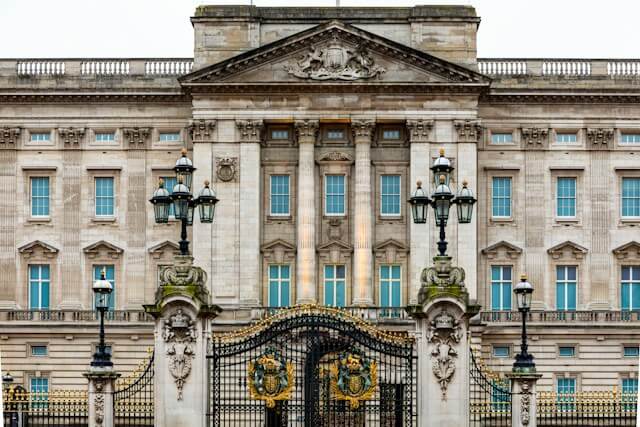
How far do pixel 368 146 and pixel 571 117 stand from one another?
10.6m

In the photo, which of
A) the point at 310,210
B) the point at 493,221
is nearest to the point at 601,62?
the point at 493,221

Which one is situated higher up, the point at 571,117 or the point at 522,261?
the point at 571,117

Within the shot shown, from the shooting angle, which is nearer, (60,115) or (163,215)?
(163,215)

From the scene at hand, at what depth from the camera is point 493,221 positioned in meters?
83.4

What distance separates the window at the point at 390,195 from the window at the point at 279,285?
18.3ft

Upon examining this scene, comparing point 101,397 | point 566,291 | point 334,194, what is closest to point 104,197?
point 334,194

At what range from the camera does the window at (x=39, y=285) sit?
274 ft

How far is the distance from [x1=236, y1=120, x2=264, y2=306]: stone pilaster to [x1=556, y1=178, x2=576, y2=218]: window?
1499 cm

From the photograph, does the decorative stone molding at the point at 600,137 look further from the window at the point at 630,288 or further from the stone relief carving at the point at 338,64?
the stone relief carving at the point at 338,64

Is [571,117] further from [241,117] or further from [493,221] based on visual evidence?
[241,117]

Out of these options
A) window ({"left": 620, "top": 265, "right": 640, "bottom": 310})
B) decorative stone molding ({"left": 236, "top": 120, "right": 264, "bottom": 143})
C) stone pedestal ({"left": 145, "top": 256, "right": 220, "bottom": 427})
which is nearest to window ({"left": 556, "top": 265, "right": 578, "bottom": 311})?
window ({"left": 620, "top": 265, "right": 640, "bottom": 310})

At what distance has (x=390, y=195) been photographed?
8231 cm

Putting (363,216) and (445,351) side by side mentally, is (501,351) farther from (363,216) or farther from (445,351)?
(445,351)

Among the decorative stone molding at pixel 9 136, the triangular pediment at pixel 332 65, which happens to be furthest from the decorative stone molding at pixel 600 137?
the decorative stone molding at pixel 9 136
